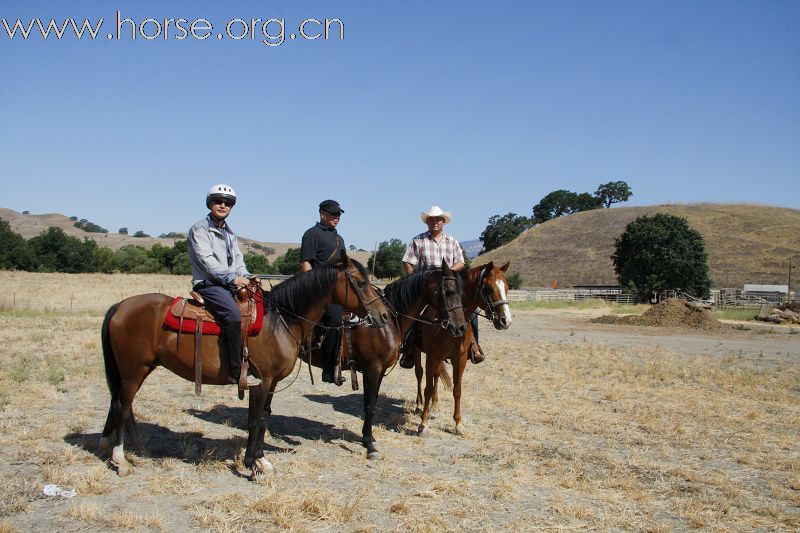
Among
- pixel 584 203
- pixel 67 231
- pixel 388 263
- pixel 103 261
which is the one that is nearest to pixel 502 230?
pixel 584 203

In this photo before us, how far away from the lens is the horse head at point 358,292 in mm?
6504

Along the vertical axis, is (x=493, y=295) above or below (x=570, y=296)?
above

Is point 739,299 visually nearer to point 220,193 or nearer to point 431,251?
point 431,251

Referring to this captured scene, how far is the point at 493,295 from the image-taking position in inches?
320

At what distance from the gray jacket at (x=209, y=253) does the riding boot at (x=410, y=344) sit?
125 inches

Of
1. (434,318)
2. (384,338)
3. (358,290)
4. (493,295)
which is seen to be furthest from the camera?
(493,295)

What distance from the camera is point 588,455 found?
24.0 ft

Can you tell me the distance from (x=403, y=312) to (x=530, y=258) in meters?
84.1

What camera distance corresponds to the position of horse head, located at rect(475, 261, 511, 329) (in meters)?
7.96

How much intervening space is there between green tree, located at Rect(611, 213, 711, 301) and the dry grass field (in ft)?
148

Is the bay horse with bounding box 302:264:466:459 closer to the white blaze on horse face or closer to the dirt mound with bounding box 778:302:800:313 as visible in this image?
the white blaze on horse face

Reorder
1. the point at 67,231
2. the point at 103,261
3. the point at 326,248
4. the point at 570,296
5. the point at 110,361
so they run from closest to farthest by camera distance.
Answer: the point at 110,361, the point at 326,248, the point at 570,296, the point at 103,261, the point at 67,231

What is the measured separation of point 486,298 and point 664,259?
54.2 metres

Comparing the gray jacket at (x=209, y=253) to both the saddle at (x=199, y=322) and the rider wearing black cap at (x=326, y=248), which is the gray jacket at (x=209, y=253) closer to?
the saddle at (x=199, y=322)
